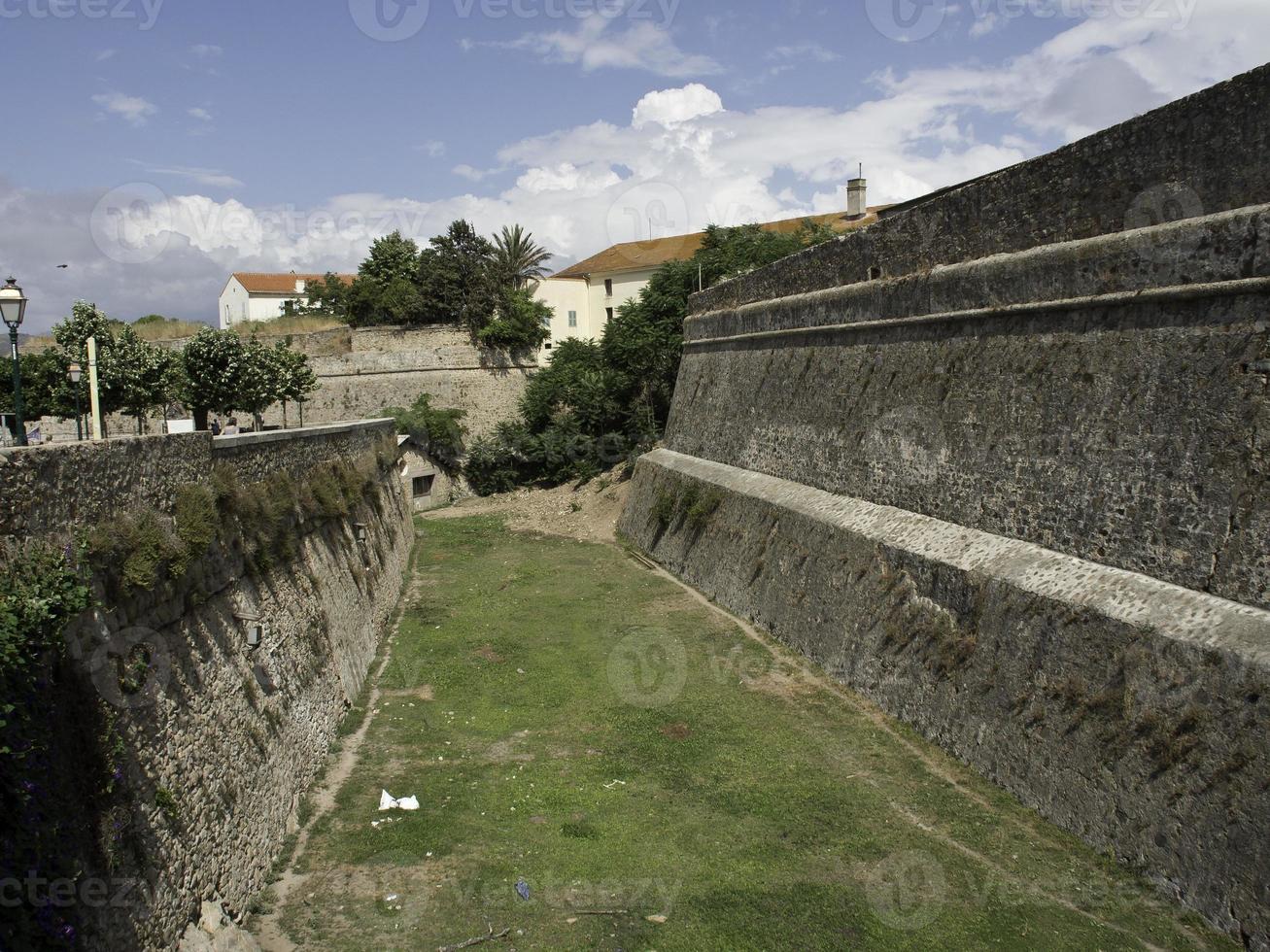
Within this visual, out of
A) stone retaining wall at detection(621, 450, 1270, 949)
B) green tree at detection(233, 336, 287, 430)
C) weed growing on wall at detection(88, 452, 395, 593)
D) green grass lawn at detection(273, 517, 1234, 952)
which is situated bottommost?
green grass lawn at detection(273, 517, 1234, 952)

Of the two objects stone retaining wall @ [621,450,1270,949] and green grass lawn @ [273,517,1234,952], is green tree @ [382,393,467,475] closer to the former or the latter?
green grass lawn @ [273,517,1234,952]

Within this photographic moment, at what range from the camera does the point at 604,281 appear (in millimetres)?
43438

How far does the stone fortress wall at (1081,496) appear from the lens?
6895 mm

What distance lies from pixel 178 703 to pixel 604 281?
126 ft

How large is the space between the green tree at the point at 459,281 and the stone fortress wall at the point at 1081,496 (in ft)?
73.2

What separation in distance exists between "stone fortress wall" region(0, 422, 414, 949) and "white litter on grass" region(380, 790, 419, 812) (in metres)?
0.84

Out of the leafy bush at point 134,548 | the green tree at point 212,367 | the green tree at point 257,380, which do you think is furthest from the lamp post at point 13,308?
the green tree at point 257,380

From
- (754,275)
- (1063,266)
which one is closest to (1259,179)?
(1063,266)

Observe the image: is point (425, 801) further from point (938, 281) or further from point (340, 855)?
point (938, 281)

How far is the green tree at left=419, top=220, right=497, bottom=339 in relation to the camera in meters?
34.2

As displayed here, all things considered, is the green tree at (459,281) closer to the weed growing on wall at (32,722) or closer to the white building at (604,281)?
the white building at (604,281)

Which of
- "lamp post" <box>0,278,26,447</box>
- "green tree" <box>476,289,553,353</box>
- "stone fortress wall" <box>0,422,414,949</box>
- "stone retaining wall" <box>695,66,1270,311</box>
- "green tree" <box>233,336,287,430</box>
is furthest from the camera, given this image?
"green tree" <box>476,289,553,353</box>

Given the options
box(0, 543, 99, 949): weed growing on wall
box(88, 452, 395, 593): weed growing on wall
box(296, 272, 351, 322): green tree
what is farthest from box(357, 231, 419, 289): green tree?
box(0, 543, 99, 949): weed growing on wall

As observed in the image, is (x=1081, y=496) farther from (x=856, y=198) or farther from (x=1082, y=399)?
(x=856, y=198)
